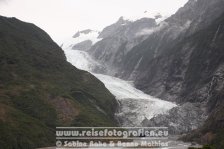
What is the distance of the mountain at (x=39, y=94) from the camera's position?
357ft

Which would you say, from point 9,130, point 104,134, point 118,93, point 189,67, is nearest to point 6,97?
point 9,130

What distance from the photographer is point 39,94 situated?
13362cm

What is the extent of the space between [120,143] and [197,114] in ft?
152

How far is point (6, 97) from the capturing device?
12256 centimetres

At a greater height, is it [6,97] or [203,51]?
[203,51]

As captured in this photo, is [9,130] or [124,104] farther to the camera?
[124,104]

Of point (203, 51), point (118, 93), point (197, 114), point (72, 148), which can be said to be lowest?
point (72, 148)

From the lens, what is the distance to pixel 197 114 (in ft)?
504

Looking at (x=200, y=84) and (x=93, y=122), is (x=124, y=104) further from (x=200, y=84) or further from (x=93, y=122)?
(x=93, y=122)

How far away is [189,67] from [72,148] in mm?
101414

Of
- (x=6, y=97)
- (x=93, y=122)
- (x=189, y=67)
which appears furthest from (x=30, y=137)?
(x=189, y=67)

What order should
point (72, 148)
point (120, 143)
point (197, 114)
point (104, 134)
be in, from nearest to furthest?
1. point (72, 148)
2. point (120, 143)
3. point (104, 134)
4. point (197, 114)

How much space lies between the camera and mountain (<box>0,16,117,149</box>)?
109 meters

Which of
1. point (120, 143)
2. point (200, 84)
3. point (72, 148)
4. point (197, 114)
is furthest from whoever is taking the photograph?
point (200, 84)
